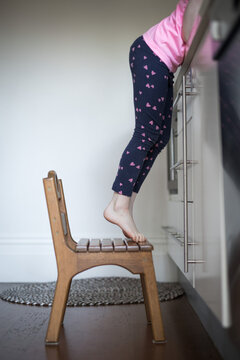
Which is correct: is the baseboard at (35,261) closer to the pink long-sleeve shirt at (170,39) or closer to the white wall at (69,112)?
the white wall at (69,112)

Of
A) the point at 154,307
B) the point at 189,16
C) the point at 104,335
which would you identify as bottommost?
the point at 104,335

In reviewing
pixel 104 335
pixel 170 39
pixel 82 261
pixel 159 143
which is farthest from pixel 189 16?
pixel 104 335

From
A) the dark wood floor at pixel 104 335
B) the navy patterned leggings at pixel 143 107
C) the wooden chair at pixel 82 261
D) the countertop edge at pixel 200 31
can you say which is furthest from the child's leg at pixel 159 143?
the dark wood floor at pixel 104 335

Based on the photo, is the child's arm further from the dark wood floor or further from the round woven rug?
the round woven rug

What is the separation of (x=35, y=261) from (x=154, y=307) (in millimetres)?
1368

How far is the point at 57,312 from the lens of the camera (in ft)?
4.35

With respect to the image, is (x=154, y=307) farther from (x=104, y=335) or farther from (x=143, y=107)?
(x=143, y=107)

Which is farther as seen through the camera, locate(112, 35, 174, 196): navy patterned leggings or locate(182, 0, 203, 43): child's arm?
locate(112, 35, 174, 196): navy patterned leggings

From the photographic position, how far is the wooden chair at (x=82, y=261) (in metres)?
1.33

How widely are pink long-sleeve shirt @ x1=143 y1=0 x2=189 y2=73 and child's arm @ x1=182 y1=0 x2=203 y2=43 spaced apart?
1.8 inches

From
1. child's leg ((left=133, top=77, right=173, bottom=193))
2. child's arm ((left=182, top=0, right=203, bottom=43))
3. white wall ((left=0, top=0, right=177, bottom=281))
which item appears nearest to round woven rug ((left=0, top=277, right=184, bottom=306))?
white wall ((left=0, top=0, right=177, bottom=281))

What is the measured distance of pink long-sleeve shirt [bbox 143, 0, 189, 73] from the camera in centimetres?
150

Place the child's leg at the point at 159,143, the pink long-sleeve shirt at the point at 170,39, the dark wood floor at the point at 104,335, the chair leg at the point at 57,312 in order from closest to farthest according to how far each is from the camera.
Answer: the dark wood floor at the point at 104,335 → the chair leg at the point at 57,312 → the pink long-sleeve shirt at the point at 170,39 → the child's leg at the point at 159,143

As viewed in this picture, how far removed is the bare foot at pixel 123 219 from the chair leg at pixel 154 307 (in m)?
0.19
